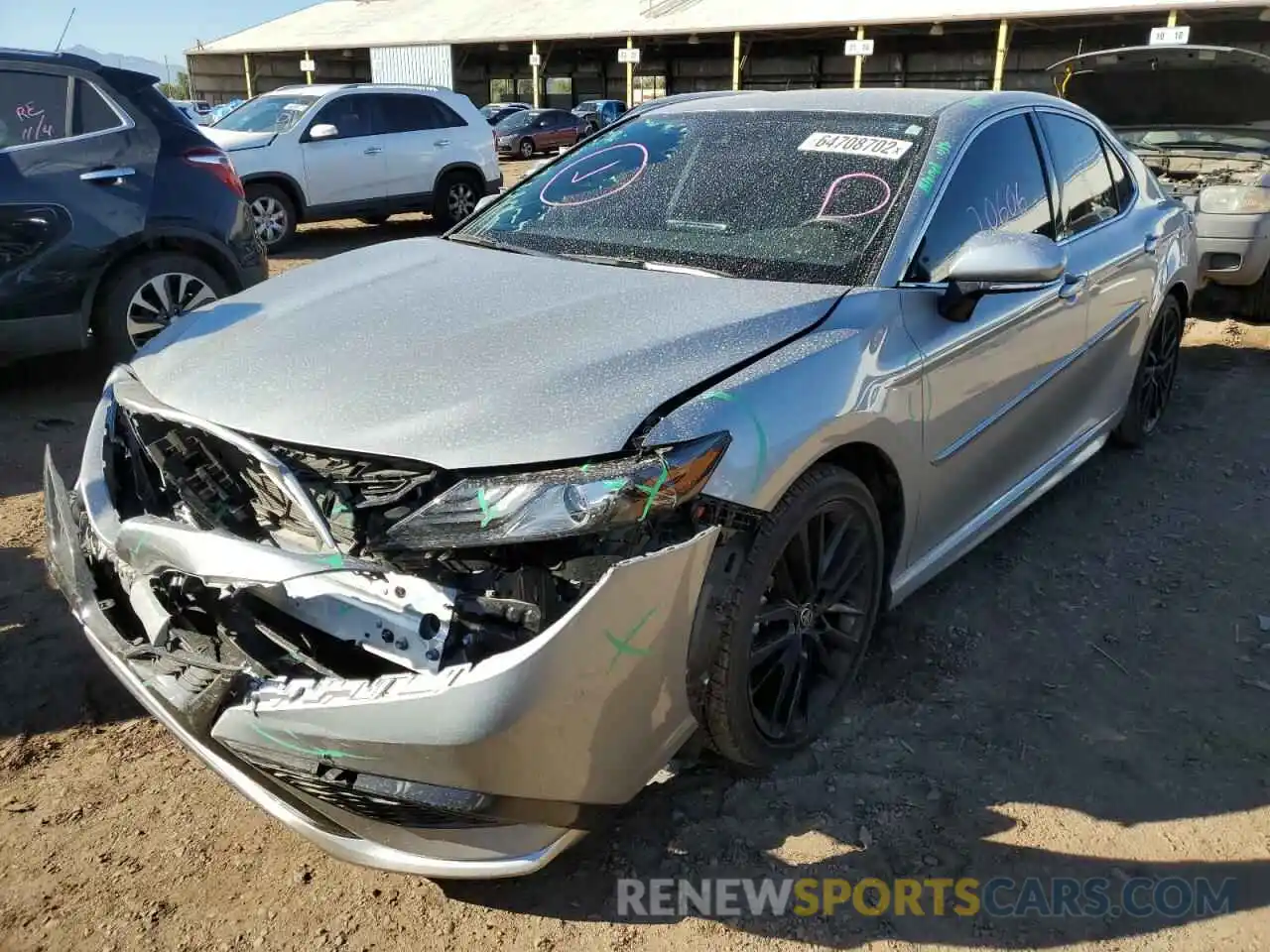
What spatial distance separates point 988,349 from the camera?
10.0 feet

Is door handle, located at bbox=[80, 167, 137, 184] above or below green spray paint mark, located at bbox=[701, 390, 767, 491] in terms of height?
above

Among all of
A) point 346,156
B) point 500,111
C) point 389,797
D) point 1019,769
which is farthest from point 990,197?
point 500,111

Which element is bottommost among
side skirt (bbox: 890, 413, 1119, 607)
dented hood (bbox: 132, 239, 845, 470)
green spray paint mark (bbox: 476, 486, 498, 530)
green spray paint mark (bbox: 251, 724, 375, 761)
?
side skirt (bbox: 890, 413, 1119, 607)

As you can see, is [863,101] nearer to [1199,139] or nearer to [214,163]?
[214,163]

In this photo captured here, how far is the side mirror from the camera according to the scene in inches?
107

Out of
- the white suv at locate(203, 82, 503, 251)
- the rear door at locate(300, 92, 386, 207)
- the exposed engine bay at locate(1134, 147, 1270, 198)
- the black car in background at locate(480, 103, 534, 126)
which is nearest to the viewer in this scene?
the exposed engine bay at locate(1134, 147, 1270, 198)

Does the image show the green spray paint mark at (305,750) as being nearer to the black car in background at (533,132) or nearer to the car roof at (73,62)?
the car roof at (73,62)

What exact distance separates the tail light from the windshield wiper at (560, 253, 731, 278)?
11.1 feet

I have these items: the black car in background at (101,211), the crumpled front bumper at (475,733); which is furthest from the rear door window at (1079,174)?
the black car in background at (101,211)

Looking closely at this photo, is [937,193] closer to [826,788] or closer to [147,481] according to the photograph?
[826,788]

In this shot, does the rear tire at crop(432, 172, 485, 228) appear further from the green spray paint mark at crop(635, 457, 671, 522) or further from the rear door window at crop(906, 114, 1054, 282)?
the green spray paint mark at crop(635, 457, 671, 522)

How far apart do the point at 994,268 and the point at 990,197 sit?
629 mm

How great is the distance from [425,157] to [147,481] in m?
9.86

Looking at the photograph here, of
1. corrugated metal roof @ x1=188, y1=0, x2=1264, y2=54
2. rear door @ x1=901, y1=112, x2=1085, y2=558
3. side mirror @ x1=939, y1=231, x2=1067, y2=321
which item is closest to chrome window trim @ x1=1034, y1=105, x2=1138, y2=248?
rear door @ x1=901, y1=112, x2=1085, y2=558
